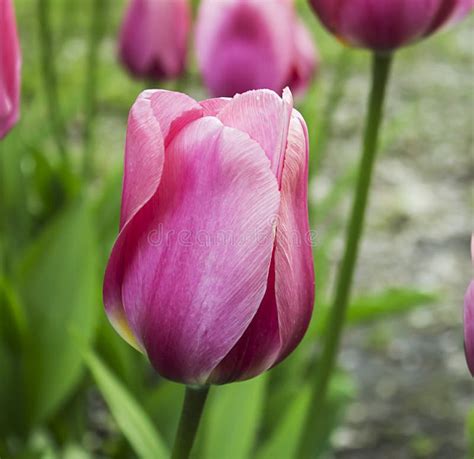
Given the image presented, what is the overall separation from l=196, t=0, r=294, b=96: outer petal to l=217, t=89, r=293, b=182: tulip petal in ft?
2.45

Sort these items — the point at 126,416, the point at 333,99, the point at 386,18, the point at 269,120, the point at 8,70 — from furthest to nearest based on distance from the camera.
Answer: the point at 333,99 → the point at 126,416 → the point at 386,18 → the point at 8,70 → the point at 269,120

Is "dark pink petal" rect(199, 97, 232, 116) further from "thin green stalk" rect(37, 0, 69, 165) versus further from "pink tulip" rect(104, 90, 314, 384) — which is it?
"thin green stalk" rect(37, 0, 69, 165)

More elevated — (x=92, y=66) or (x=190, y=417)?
(x=190, y=417)

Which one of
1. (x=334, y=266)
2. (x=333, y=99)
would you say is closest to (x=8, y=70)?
(x=333, y=99)

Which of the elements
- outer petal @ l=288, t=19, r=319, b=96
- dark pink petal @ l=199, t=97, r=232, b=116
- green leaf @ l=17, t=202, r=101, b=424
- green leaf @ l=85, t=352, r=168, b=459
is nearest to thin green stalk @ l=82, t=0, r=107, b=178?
green leaf @ l=17, t=202, r=101, b=424

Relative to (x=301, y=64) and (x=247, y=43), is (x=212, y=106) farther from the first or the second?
(x=301, y=64)

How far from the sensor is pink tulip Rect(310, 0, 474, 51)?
0.82 metres

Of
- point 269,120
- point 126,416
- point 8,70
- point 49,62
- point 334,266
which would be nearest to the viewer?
point 269,120

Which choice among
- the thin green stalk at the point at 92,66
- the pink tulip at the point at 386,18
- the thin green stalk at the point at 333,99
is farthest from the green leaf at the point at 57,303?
the pink tulip at the point at 386,18

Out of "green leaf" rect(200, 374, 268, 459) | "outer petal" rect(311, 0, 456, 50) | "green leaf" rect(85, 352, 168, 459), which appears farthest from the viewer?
"green leaf" rect(200, 374, 268, 459)

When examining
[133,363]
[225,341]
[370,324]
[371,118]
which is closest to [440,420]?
[370,324]

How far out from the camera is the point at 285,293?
1.69 feet

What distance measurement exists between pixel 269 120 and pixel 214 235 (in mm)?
57

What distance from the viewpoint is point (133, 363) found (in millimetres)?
1473
